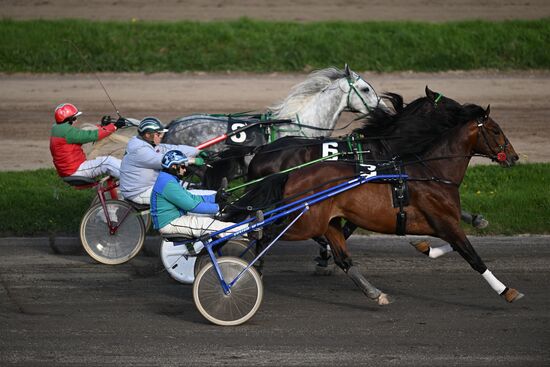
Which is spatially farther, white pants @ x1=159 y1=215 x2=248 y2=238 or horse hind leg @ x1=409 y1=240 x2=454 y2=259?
horse hind leg @ x1=409 y1=240 x2=454 y2=259

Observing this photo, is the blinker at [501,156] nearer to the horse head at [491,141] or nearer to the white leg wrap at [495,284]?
the horse head at [491,141]

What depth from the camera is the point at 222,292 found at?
9.11 meters

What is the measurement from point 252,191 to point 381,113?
191 cm

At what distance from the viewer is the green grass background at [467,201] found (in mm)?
12695

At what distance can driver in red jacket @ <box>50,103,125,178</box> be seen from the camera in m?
11.6

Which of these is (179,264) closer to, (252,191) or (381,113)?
(252,191)

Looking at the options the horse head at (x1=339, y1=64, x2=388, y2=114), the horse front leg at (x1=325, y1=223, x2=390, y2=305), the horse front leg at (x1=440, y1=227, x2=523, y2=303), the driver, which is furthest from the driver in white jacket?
the horse front leg at (x1=440, y1=227, x2=523, y2=303)

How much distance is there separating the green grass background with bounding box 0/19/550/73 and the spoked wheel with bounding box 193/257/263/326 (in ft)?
36.6

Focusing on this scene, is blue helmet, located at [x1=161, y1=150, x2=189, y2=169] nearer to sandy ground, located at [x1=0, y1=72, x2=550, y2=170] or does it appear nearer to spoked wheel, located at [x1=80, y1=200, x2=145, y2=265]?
spoked wheel, located at [x1=80, y1=200, x2=145, y2=265]

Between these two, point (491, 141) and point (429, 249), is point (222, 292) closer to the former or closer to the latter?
point (429, 249)

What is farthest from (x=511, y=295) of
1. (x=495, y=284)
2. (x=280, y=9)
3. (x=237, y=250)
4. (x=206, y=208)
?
(x=280, y=9)

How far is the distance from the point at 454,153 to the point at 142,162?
3.00 m

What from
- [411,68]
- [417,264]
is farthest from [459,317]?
[411,68]

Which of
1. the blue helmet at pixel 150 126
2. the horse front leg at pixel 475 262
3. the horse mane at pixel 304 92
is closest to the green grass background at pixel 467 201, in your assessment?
the horse mane at pixel 304 92
